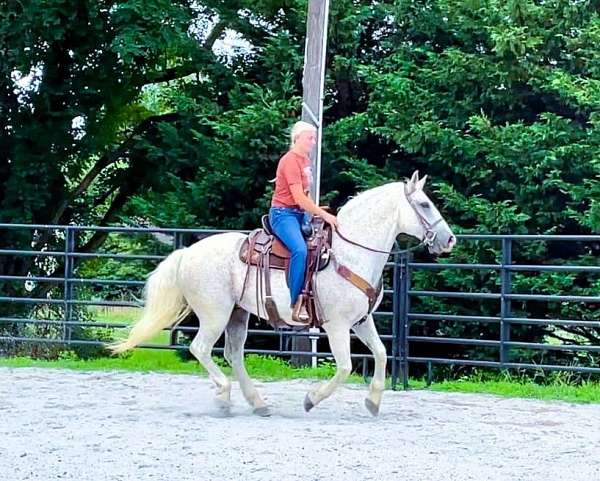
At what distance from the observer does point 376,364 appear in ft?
24.3

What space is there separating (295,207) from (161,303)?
4.61 feet

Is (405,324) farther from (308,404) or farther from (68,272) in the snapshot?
(68,272)

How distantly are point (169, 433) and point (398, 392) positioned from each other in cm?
299

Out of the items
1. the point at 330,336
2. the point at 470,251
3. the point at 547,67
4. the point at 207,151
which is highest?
the point at 547,67

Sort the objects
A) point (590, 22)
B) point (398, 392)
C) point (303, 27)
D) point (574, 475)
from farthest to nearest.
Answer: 1. point (303, 27)
2. point (590, 22)
3. point (398, 392)
4. point (574, 475)

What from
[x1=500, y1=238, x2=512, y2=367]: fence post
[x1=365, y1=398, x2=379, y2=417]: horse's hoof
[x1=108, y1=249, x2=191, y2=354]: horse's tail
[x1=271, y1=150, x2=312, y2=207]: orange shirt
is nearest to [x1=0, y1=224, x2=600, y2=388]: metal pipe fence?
[x1=500, y1=238, x2=512, y2=367]: fence post

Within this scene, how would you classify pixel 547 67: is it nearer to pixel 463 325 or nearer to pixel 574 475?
pixel 463 325

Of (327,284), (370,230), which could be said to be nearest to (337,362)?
(327,284)

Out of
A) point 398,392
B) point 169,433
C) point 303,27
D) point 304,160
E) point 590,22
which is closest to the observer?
point 169,433

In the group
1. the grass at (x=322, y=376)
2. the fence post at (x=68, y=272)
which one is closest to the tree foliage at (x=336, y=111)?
the grass at (x=322, y=376)

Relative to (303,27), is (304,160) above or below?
below

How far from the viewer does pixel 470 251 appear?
39.2ft

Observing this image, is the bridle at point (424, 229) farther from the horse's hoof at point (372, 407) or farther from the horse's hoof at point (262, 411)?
the horse's hoof at point (262, 411)

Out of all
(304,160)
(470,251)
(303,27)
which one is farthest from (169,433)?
(303,27)
